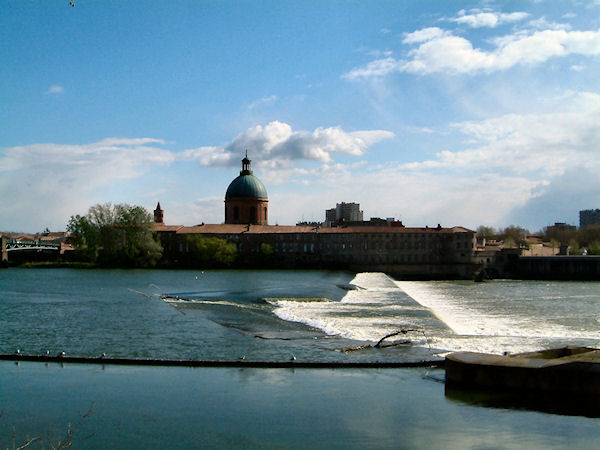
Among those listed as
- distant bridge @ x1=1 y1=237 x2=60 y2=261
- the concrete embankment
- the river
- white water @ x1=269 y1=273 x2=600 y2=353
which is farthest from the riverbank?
distant bridge @ x1=1 y1=237 x2=60 y2=261

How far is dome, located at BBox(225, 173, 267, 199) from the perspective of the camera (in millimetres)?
138125

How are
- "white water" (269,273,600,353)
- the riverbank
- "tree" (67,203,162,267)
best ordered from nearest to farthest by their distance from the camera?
the riverbank
"white water" (269,273,600,353)
"tree" (67,203,162,267)

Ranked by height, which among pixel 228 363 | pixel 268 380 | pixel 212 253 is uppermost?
pixel 212 253

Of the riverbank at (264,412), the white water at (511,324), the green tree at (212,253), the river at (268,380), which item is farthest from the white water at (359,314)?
the green tree at (212,253)

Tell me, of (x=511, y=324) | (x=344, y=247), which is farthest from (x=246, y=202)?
(x=511, y=324)

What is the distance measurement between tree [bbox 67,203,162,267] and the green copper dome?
3069cm

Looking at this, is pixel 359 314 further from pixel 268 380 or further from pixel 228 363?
pixel 268 380

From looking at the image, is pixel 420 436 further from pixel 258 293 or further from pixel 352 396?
pixel 258 293

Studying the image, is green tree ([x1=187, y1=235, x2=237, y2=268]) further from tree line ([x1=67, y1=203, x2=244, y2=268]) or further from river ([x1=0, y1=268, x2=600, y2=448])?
river ([x1=0, y1=268, x2=600, y2=448])

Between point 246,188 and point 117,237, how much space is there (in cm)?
3636

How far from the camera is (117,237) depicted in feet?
354

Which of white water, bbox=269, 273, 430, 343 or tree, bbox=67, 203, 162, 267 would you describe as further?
tree, bbox=67, 203, 162, 267

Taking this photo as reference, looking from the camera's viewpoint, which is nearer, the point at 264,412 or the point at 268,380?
the point at 264,412

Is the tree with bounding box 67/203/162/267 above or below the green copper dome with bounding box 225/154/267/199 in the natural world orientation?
below
